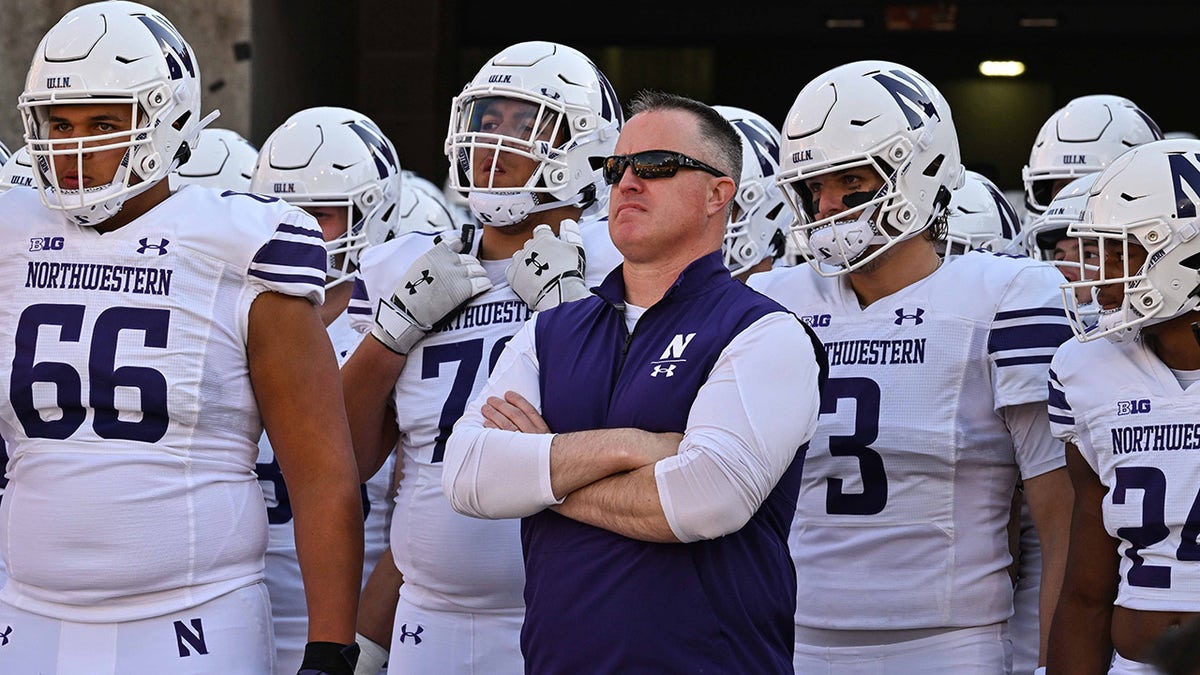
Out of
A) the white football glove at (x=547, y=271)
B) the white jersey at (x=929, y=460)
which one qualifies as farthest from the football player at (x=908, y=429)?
the white football glove at (x=547, y=271)

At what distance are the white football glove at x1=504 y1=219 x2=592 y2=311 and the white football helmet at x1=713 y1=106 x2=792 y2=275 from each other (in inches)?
38.9

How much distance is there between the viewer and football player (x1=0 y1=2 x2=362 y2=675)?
305cm

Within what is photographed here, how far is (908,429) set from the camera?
358 centimetres

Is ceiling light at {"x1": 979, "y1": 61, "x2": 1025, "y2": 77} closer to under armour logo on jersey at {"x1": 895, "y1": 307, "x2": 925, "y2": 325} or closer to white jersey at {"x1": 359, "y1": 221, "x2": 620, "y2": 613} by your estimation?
white jersey at {"x1": 359, "y1": 221, "x2": 620, "y2": 613}

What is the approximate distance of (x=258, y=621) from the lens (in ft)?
10.4

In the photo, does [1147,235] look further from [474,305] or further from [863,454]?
[474,305]

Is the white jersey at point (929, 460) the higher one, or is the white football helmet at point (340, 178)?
the white football helmet at point (340, 178)

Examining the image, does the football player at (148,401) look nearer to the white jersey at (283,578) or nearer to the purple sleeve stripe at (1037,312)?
the white jersey at (283,578)

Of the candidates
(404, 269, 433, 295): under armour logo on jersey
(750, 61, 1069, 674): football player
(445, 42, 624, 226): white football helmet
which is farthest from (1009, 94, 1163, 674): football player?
(404, 269, 433, 295): under armour logo on jersey

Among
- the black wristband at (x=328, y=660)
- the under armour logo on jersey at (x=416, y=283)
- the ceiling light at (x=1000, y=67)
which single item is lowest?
Answer: the black wristband at (x=328, y=660)

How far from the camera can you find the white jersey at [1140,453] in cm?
318

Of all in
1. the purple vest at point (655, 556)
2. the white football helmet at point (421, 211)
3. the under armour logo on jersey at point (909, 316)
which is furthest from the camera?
the white football helmet at point (421, 211)

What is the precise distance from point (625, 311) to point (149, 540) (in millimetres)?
930

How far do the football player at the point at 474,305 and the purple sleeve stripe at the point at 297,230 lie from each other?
0.63 meters
